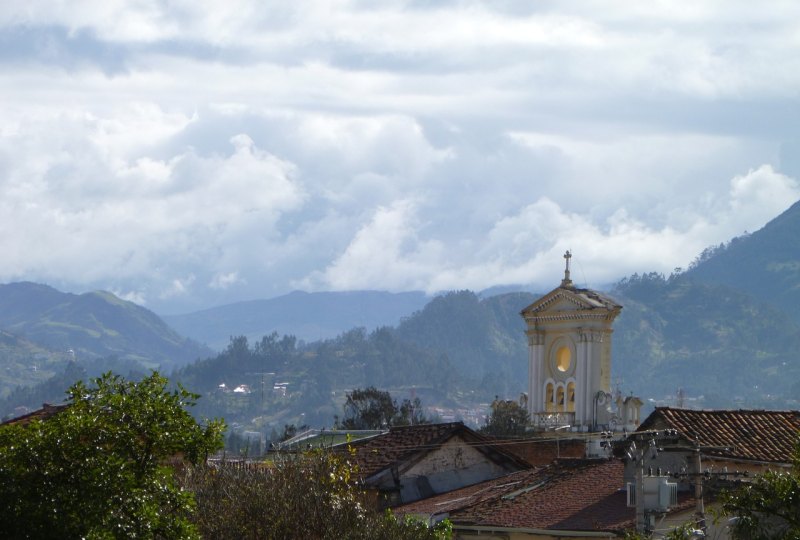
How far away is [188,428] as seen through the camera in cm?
2712

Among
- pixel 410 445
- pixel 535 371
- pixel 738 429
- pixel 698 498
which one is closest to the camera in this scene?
pixel 698 498

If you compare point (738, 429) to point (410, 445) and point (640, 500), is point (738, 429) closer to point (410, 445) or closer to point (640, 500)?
point (640, 500)

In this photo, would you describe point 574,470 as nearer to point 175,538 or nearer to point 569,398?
point 175,538

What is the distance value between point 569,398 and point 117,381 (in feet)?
145

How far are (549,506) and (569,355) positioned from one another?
3321cm

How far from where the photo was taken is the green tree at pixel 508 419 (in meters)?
69.2

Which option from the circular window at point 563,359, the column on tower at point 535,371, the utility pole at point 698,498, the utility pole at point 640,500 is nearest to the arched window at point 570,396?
the circular window at point 563,359

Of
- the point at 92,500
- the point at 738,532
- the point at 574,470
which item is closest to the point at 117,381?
the point at 92,500

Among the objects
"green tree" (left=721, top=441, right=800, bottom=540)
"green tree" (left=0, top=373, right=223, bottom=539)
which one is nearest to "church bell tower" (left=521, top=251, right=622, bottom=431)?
"green tree" (left=721, top=441, right=800, bottom=540)

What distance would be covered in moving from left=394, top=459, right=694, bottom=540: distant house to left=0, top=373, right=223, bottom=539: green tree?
32.9 ft

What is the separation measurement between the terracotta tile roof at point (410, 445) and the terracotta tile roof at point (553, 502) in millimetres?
2115

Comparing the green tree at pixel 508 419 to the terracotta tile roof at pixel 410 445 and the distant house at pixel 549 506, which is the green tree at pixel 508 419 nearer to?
the terracotta tile roof at pixel 410 445

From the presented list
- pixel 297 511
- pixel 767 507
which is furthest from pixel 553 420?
pixel 767 507

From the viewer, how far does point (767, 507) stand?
84.8 feet
